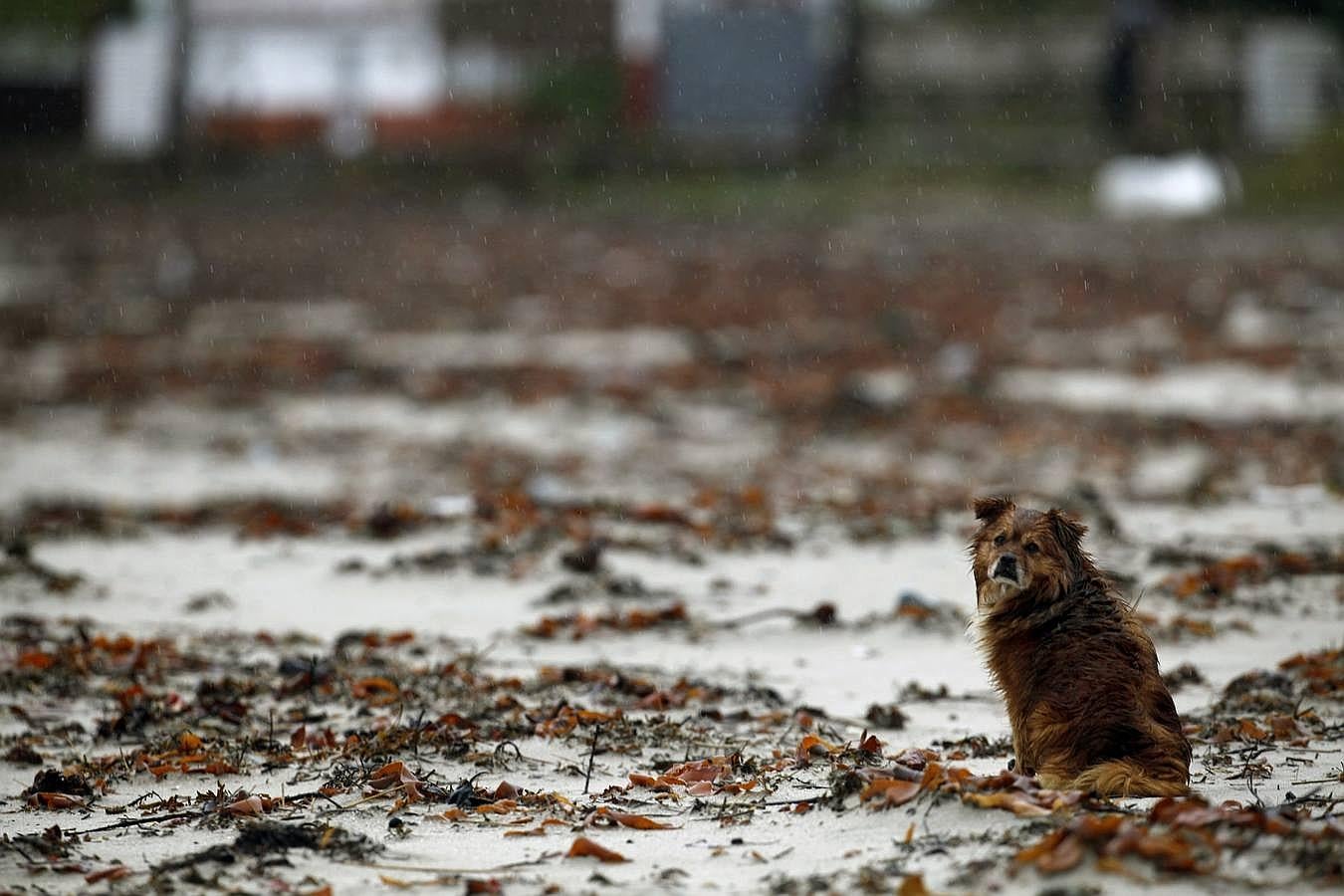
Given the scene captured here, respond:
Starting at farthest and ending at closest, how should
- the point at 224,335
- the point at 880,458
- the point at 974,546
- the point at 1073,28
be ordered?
the point at 1073,28 → the point at 224,335 → the point at 880,458 → the point at 974,546

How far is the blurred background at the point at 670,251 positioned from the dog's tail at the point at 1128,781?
14.3 ft

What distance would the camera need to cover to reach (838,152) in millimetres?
33000

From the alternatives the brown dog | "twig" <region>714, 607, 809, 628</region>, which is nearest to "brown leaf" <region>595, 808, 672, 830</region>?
the brown dog

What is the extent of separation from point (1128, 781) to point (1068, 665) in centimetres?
39

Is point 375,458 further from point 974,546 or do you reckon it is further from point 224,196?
point 224,196

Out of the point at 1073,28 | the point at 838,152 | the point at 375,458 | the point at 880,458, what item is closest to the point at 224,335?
the point at 375,458

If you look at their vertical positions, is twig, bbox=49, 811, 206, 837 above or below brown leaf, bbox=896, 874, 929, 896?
above

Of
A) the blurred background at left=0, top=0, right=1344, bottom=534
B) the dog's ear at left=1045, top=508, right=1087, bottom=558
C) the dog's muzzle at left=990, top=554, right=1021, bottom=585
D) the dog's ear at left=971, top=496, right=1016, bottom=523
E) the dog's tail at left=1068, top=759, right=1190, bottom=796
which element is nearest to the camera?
the dog's tail at left=1068, top=759, right=1190, bottom=796

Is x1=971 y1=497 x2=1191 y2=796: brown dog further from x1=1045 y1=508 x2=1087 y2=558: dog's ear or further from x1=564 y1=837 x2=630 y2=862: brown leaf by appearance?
x1=564 y1=837 x2=630 y2=862: brown leaf

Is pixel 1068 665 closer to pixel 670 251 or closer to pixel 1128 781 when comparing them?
pixel 1128 781

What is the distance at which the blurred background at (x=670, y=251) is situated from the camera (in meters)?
10.8

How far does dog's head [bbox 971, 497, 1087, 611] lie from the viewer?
13.8ft

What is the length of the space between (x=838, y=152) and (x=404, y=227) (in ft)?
34.5

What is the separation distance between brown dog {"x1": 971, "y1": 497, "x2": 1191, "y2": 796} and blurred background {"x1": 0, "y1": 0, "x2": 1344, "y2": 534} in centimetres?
390
